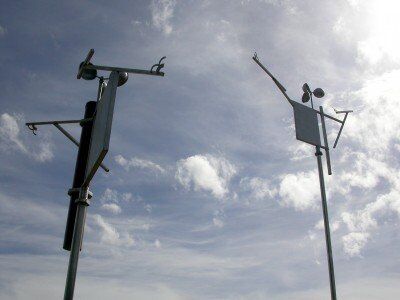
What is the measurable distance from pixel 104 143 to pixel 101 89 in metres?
2.73

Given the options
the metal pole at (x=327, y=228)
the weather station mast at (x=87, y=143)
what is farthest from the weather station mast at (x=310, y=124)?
the weather station mast at (x=87, y=143)

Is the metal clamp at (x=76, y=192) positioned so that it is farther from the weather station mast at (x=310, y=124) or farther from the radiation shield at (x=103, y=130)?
the weather station mast at (x=310, y=124)

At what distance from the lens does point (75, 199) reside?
804 centimetres

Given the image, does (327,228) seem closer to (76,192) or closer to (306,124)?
(306,124)

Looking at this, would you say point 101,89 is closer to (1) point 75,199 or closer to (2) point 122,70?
(2) point 122,70

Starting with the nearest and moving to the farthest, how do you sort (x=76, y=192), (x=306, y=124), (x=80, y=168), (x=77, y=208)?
(x=77, y=208), (x=76, y=192), (x=80, y=168), (x=306, y=124)

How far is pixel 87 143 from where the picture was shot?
8703 millimetres

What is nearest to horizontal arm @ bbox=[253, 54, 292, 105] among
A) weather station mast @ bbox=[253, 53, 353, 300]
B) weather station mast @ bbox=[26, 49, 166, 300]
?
weather station mast @ bbox=[253, 53, 353, 300]

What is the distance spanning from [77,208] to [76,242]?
73 centimetres

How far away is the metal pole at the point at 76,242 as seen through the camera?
271 inches

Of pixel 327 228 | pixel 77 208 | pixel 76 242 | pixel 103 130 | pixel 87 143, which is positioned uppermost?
pixel 87 143

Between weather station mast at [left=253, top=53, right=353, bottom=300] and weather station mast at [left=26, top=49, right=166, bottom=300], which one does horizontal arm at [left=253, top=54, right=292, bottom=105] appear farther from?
weather station mast at [left=26, top=49, right=166, bottom=300]

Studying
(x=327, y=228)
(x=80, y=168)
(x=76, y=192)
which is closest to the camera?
(x=76, y=192)

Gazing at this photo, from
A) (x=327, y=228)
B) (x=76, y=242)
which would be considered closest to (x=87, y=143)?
(x=76, y=242)
